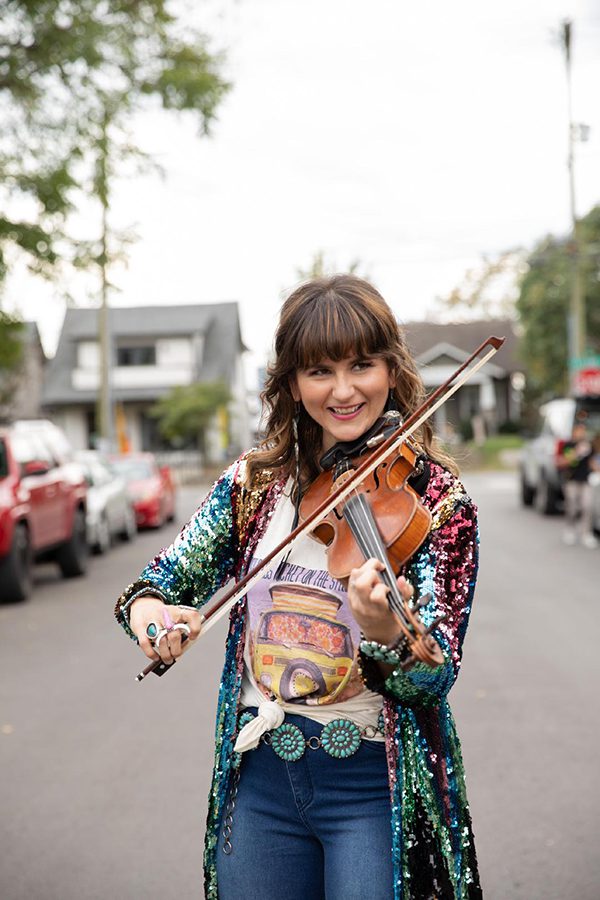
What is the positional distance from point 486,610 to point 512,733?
12.9 ft

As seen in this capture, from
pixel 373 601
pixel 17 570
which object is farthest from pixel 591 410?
pixel 373 601

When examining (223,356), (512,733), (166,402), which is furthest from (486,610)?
(223,356)

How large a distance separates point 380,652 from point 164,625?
0.41 m

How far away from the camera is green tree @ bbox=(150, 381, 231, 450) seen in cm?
3941

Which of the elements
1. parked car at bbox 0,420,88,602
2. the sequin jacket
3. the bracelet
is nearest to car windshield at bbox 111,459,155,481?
parked car at bbox 0,420,88,602

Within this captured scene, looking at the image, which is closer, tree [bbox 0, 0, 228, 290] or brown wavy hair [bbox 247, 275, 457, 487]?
brown wavy hair [bbox 247, 275, 457, 487]

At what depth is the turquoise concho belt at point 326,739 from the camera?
2025 millimetres

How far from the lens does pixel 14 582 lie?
10711 millimetres

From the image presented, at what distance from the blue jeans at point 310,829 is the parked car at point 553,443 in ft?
49.9

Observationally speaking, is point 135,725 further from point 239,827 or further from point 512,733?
point 239,827

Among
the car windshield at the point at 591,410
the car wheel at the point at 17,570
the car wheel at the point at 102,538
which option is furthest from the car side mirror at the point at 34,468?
the car windshield at the point at 591,410

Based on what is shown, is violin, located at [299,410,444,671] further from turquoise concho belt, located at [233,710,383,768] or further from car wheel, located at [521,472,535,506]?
car wheel, located at [521,472,535,506]

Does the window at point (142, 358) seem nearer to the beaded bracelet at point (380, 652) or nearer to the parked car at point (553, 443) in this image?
the parked car at point (553, 443)

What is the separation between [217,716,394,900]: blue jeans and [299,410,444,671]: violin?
356 mm
